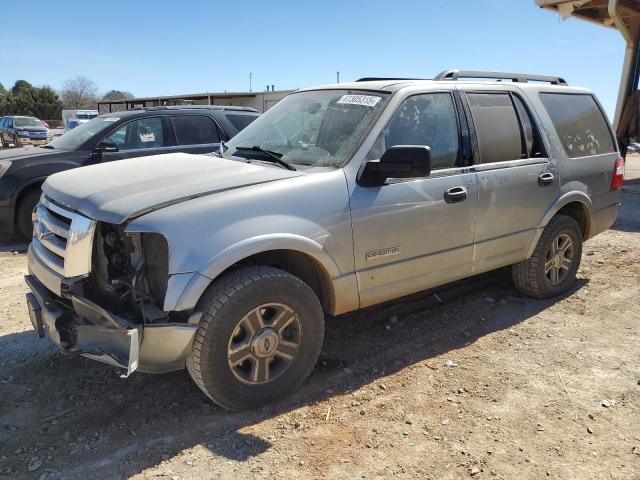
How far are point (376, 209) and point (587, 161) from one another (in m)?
2.70

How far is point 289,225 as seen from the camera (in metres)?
3.05

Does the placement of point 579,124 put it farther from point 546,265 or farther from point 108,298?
point 108,298

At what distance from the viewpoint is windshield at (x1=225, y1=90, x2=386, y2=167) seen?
3.54 m

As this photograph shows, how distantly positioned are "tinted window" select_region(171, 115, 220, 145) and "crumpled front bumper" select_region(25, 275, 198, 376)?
4.98 m

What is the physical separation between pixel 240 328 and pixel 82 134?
5674 mm

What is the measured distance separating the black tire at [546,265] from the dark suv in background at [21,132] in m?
26.5

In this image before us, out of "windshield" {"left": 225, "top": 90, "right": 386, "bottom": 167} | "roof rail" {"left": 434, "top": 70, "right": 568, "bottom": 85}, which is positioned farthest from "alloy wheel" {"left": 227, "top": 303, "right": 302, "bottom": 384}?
"roof rail" {"left": 434, "top": 70, "right": 568, "bottom": 85}

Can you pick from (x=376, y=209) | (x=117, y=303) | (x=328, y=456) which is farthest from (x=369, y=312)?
(x=117, y=303)

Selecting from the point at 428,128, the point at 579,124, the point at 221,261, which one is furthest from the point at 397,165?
the point at 579,124

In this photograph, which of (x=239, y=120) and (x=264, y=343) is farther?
(x=239, y=120)

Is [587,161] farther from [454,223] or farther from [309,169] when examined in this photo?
[309,169]

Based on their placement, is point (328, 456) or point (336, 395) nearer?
point (328, 456)

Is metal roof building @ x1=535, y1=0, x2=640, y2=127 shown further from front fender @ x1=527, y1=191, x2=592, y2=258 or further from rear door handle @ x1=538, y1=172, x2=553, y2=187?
rear door handle @ x1=538, y1=172, x2=553, y2=187

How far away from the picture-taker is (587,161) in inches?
195
